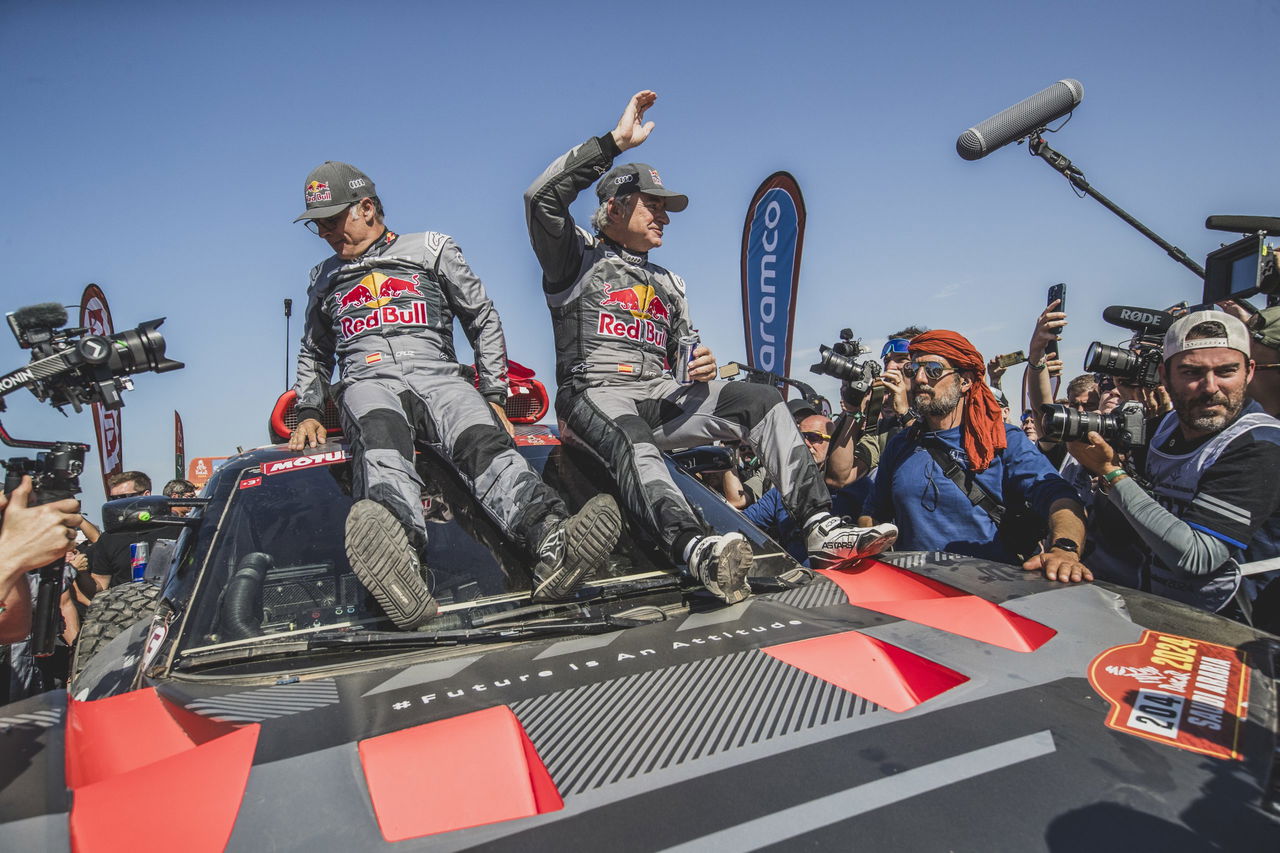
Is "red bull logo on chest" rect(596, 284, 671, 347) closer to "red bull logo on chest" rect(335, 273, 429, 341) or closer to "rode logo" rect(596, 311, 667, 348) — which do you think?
"rode logo" rect(596, 311, 667, 348)

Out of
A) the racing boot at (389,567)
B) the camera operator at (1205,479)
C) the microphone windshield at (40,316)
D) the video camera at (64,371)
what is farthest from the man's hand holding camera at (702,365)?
the microphone windshield at (40,316)

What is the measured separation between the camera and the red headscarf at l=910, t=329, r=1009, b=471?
3.50m

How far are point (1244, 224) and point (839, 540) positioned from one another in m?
2.11

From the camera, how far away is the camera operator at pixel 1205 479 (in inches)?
104

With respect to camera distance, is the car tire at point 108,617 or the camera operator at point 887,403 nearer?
the car tire at point 108,617

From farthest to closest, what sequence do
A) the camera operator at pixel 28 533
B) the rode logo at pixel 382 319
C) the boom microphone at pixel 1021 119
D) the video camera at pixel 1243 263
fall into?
the boom microphone at pixel 1021 119
the rode logo at pixel 382 319
the video camera at pixel 1243 263
the camera operator at pixel 28 533

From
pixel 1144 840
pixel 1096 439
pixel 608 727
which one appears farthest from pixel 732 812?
pixel 1096 439

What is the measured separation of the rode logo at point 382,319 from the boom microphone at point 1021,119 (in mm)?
2929

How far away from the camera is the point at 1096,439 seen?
2.90 metres

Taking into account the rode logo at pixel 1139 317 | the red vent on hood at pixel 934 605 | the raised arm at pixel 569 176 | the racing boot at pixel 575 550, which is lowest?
the red vent on hood at pixel 934 605

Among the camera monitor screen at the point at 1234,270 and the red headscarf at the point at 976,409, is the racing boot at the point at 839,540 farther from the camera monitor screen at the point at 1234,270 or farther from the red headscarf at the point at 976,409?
the camera monitor screen at the point at 1234,270

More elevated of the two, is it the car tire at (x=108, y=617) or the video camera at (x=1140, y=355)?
the video camera at (x=1140, y=355)

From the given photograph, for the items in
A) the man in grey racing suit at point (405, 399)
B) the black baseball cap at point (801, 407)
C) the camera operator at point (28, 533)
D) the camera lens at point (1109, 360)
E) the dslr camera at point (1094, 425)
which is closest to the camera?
the camera operator at point (28, 533)

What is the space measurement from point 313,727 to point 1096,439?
8.95ft
